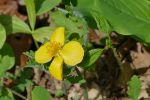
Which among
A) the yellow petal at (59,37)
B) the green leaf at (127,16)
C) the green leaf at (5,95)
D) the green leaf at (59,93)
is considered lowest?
the green leaf at (59,93)

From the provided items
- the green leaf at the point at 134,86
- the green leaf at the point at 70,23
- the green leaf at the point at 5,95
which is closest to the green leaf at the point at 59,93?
the green leaf at the point at 5,95

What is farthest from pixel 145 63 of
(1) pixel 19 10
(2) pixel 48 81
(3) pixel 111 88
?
(1) pixel 19 10

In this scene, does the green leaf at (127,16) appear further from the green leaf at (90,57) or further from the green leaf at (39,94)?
the green leaf at (39,94)

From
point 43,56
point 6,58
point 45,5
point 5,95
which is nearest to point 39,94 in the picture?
point 43,56

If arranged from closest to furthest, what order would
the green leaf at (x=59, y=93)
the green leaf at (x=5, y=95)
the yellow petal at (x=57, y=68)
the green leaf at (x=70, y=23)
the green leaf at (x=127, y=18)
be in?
the yellow petal at (x=57, y=68) < the green leaf at (x=127, y=18) < the green leaf at (x=70, y=23) < the green leaf at (x=5, y=95) < the green leaf at (x=59, y=93)

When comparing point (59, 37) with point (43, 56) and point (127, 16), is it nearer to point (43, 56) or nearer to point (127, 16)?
point (43, 56)

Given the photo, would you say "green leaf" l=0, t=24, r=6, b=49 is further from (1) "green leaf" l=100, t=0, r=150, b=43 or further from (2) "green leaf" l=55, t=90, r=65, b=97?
(1) "green leaf" l=100, t=0, r=150, b=43

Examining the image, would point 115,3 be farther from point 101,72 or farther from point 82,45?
point 101,72
